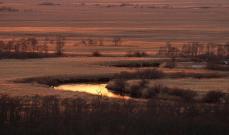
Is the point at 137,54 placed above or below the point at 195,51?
below

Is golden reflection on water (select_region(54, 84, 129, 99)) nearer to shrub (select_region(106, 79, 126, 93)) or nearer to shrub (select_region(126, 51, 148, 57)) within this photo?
shrub (select_region(106, 79, 126, 93))

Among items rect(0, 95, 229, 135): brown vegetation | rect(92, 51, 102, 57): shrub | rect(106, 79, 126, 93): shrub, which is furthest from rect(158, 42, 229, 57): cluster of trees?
rect(0, 95, 229, 135): brown vegetation

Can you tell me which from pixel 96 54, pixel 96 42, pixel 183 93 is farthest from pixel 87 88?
pixel 96 42

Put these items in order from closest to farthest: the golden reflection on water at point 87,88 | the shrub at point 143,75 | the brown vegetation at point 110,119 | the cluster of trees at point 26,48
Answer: the brown vegetation at point 110,119 < the golden reflection on water at point 87,88 < the shrub at point 143,75 < the cluster of trees at point 26,48

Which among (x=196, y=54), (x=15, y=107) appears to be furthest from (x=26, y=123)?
(x=196, y=54)

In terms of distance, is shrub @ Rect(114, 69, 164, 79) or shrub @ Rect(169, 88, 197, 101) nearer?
shrub @ Rect(169, 88, 197, 101)

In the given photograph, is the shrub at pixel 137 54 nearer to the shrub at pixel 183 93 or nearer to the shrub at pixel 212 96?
the shrub at pixel 183 93

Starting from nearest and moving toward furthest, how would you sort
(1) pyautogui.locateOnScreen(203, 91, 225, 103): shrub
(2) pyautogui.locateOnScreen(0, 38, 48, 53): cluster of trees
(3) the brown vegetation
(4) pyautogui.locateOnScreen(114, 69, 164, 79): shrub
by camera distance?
(3) the brown vegetation < (1) pyautogui.locateOnScreen(203, 91, 225, 103): shrub < (4) pyautogui.locateOnScreen(114, 69, 164, 79): shrub < (2) pyautogui.locateOnScreen(0, 38, 48, 53): cluster of trees

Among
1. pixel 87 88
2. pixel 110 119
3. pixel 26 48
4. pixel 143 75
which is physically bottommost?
A: pixel 87 88

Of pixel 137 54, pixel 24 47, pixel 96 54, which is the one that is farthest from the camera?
pixel 24 47

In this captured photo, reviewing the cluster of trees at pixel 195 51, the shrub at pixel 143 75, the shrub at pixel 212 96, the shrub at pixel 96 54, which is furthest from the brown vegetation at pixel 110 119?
the shrub at pixel 96 54

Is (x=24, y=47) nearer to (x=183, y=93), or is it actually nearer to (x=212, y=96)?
(x=183, y=93)
